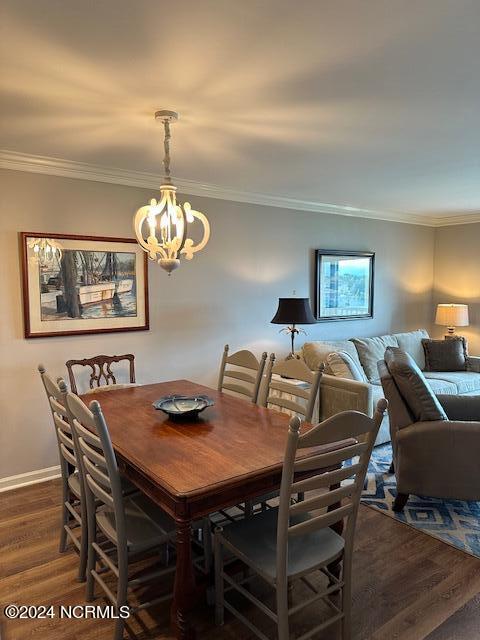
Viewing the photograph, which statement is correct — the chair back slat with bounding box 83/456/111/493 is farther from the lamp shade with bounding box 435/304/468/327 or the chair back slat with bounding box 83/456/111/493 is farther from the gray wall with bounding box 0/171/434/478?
the lamp shade with bounding box 435/304/468/327

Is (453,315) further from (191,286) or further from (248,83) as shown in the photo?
(248,83)

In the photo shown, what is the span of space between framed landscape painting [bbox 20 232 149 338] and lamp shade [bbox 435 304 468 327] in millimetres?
3864

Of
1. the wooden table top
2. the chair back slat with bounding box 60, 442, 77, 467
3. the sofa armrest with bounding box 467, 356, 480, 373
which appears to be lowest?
the sofa armrest with bounding box 467, 356, 480, 373

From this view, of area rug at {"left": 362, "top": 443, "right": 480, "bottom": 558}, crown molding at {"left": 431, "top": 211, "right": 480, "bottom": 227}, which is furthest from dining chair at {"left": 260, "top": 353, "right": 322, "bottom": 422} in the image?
crown molding at {"left": 431, "top": 211, "right": 480, "bottom": 227}

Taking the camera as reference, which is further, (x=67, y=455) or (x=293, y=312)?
(x=293, y=312)

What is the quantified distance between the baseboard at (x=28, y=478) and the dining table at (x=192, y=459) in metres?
1.22

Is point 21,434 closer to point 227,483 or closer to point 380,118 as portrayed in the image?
point 227,483

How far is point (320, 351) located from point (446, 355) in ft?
6.09

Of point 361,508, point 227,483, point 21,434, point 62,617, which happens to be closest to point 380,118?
point 227,483

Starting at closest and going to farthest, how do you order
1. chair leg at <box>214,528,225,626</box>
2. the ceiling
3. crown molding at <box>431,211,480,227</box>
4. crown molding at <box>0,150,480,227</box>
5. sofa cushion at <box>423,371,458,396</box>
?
the ceiling → chair leg at <box>214,528,225,626</box> → crown molding at <box>0,150,480,227</box> → sofa cushion at <box>423,371,458,396</box> → crown molding at <box>431,211,480,227</box>

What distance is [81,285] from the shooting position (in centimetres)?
342

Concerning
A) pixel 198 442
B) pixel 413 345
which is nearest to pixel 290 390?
pixel 198 442

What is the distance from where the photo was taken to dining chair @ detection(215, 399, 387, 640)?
60.8 inches

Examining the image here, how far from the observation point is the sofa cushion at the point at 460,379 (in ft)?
15.4
